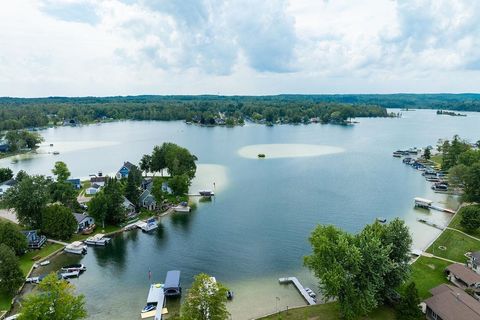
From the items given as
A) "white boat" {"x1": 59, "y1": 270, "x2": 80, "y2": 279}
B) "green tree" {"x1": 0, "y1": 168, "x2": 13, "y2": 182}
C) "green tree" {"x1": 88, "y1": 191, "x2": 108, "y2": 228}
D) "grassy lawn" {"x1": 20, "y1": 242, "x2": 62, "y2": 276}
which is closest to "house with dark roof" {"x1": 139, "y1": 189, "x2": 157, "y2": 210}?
"green tree" {"x1": 88, "y1": 191, "x2": 108, "y2": 228}

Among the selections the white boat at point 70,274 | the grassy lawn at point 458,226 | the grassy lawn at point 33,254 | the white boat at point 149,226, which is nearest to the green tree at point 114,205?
the white boat at point 149,226

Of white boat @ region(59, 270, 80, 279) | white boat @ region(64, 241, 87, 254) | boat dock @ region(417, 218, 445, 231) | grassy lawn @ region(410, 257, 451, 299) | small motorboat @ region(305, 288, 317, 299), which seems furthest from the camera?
boat dock @ region(417, 218, 445, 231)

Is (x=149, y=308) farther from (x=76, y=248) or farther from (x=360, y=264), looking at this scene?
(x=360, y=264)

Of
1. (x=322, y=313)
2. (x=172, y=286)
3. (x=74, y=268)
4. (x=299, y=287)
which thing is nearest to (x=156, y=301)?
(x=172, y=286)

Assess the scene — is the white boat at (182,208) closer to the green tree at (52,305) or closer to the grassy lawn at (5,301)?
the grassy lawn at (5,301)

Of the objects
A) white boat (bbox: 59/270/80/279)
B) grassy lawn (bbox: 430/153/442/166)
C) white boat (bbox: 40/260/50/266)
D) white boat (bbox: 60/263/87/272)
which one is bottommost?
grassy lawn (bbox: 430/153/442/166)

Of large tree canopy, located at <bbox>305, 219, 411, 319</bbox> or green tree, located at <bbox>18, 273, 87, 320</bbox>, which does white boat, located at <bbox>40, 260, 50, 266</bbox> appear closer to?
green tree, located at <bbox>18, 273, 87, 320</bbox>
